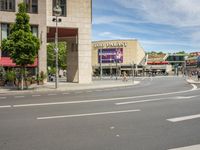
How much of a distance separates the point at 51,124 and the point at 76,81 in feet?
130

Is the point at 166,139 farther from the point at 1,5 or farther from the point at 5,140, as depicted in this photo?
the point at 1,5

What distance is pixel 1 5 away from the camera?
40.0 meters

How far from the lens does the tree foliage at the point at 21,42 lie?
2920cm

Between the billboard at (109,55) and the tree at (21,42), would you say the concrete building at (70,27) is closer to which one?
the tree at (21,42)

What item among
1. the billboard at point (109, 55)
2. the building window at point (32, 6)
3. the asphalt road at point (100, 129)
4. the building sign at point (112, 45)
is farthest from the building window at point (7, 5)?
the building sign at point (112, 45)

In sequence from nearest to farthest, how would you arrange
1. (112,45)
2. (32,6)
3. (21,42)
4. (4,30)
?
(21,42) → (4,30) → (32,6) → (112,45)

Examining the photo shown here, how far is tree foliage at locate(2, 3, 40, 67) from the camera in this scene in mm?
29203

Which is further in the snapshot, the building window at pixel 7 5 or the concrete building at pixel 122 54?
the concrete building at pixel 122 54

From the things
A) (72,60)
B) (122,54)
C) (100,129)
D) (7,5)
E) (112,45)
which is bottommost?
(100,129)

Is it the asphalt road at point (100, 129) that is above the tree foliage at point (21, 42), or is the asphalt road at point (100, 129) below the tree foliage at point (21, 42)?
below

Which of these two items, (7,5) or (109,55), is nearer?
(7,5)

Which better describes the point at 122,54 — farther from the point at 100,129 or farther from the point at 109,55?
the point at 100,129

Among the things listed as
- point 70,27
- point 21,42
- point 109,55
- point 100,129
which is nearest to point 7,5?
point 70,27

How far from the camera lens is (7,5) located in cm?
4022
